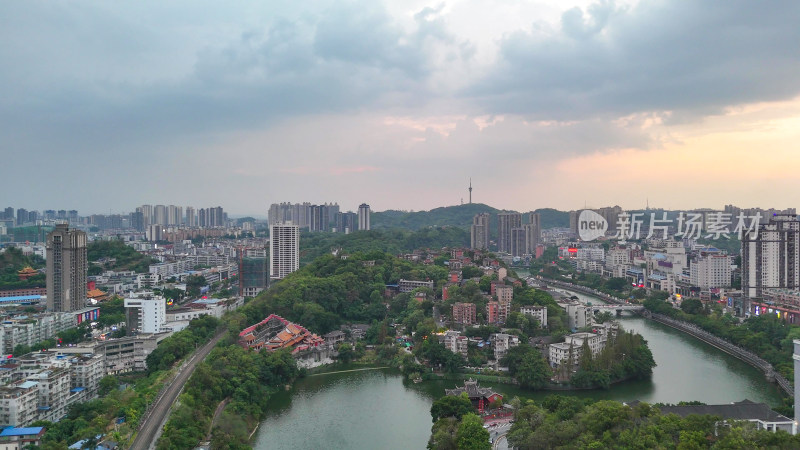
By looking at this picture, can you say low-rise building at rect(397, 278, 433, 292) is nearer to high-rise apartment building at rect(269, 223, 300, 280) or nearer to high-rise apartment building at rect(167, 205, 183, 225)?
high-rise apartment building at rect(269, 223, 300, 280)

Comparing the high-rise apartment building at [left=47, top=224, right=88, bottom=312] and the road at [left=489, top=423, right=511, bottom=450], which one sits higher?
the high-rise apartment building at [left=47, top=224, right=88, bottom=312]

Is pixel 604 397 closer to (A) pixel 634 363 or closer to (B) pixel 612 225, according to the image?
(A) pixel 634 363

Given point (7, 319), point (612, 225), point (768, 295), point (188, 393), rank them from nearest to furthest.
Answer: point (188, 393) → point (7, 319) → point (768, 295) → point (612, 225)

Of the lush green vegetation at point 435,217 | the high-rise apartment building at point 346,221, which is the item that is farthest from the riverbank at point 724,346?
the lush green vegetation at point 435,217

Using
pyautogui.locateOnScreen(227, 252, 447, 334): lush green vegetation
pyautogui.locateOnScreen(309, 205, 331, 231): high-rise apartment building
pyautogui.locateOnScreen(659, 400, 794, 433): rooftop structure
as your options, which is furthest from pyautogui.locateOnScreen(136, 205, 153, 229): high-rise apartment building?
Answer: pyautogui.locateOnScreen(659, 400, 794, 433): rooftop structure

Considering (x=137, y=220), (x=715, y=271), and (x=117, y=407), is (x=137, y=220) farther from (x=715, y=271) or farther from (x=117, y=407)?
(x=117, y=407)

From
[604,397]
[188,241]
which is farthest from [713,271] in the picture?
[188,241]
